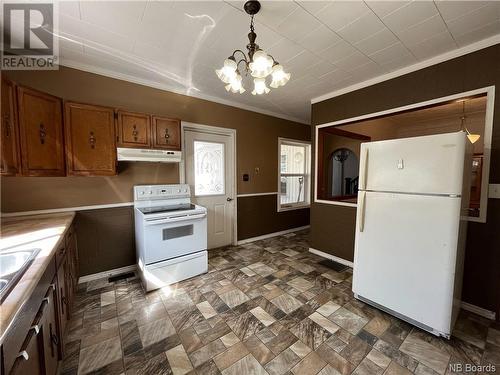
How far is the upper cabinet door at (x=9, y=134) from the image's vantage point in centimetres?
156

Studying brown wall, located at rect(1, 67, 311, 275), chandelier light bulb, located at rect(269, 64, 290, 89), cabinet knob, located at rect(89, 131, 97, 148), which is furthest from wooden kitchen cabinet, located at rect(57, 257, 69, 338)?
chandelier light bulb, located at rect(269, 64, 290, 89)

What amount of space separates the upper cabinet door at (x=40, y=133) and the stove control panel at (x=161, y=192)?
2.69 feet

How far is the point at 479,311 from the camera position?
205 cm

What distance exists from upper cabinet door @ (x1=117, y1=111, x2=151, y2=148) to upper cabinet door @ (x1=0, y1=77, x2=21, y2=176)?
2.75 feet

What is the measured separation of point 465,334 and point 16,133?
411cm

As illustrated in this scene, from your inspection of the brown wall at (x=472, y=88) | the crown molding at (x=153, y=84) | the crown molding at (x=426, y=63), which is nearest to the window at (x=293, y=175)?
the crown molding at (x=153, y=84)

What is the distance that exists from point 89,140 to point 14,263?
146 cm

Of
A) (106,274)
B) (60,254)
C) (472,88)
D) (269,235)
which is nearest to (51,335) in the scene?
(60,254)

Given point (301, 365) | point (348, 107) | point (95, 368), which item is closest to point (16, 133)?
Result: point (95, 368)

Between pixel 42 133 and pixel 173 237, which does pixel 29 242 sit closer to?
pixel 42 133

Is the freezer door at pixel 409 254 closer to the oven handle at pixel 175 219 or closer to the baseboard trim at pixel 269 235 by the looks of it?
the oven handle at pixel 175 219

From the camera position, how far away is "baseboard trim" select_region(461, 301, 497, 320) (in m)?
1.99

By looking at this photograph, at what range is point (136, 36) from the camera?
1.93 metres

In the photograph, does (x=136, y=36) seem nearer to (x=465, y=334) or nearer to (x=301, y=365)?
(x=301, y=365)
